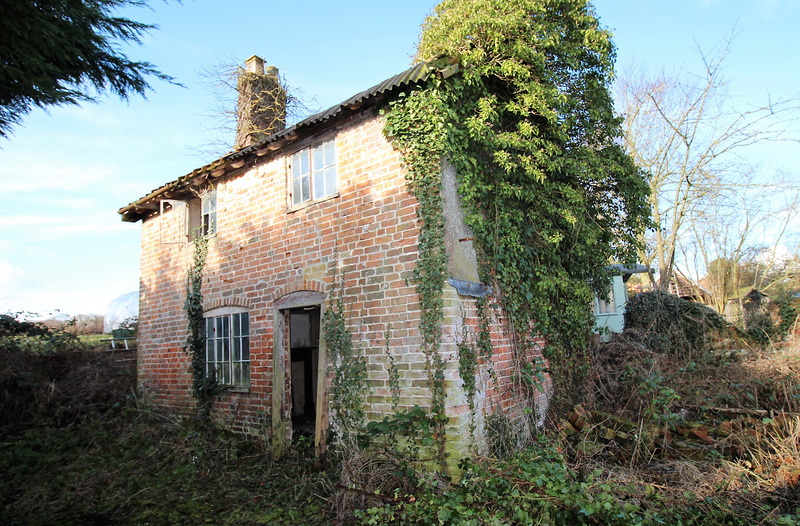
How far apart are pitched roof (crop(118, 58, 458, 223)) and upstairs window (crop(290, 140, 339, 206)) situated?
31 cm

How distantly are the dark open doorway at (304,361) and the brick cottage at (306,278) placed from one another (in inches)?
1.2

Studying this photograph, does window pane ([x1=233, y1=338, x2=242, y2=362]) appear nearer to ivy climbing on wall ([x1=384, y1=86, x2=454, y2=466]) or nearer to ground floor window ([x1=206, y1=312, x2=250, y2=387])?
ground floor window ([x1=206, y1=312, x2=250, y2=387])

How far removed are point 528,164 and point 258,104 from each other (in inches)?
Result: 337

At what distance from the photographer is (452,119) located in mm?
6117

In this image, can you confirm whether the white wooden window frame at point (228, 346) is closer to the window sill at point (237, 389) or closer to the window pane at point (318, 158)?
the window sill at point (237, 389)

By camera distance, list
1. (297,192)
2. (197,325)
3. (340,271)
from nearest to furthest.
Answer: (340,271), (297,192), (197,325)

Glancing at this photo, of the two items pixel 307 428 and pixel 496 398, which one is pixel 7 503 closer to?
pixel 307 428

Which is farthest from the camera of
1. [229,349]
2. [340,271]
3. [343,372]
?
[229,349]

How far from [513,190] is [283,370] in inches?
176

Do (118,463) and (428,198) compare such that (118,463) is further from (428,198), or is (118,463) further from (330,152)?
(428,198)

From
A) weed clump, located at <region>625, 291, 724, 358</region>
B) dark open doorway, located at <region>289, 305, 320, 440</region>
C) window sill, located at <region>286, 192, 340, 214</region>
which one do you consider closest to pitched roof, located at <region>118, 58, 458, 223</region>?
window sill, located at <region>286, 192, 340, 214</region>

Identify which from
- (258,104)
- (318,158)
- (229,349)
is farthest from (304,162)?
(258,104)

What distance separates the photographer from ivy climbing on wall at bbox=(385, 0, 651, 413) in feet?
19.4

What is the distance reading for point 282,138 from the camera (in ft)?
24.0
